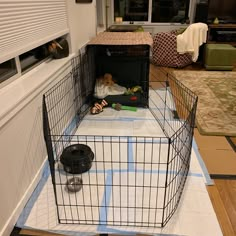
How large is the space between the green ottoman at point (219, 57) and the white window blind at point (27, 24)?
9.26 ft

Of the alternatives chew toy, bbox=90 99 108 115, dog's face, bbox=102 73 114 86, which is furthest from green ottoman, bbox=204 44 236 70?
chew toy, bbox=90 99 108 115

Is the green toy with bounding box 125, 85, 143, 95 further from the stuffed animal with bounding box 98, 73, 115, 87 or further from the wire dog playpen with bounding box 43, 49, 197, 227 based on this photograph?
the wire dog playpen with bounding box 43, 49, 197, 227

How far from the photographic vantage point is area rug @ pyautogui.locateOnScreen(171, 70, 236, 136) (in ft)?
7.90

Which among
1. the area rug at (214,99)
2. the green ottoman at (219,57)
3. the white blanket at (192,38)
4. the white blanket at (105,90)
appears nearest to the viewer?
the area rug at (214,99)

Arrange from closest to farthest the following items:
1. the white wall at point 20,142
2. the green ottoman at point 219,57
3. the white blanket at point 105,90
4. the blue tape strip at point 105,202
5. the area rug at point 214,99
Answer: the white wall at point 20,142, the blue tape strip at point 105,202, the area rug at point 214,99, the white blanket at point 105,90, the green ottoman at point 219,57

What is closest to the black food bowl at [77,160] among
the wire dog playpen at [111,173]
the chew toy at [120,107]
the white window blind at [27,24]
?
the wire dog playpen at [111,173]

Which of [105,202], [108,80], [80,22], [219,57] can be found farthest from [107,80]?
[219,57]

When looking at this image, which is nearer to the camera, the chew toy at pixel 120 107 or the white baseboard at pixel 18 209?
the white baseboard at pixel 18 209

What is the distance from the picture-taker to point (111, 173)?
1.76 meters

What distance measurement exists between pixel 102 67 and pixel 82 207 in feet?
6.28

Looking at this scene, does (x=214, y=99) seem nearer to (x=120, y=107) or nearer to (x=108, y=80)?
(x=120, y=107)

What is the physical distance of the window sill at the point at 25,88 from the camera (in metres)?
1.31

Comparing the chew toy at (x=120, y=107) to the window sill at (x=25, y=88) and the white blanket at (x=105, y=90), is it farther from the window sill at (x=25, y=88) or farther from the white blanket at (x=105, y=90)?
the window sill at (x=25, y=88)

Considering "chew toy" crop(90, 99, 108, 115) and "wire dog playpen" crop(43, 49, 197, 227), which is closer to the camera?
"wire dog playpen" crop(43, 49, 197, 227)
